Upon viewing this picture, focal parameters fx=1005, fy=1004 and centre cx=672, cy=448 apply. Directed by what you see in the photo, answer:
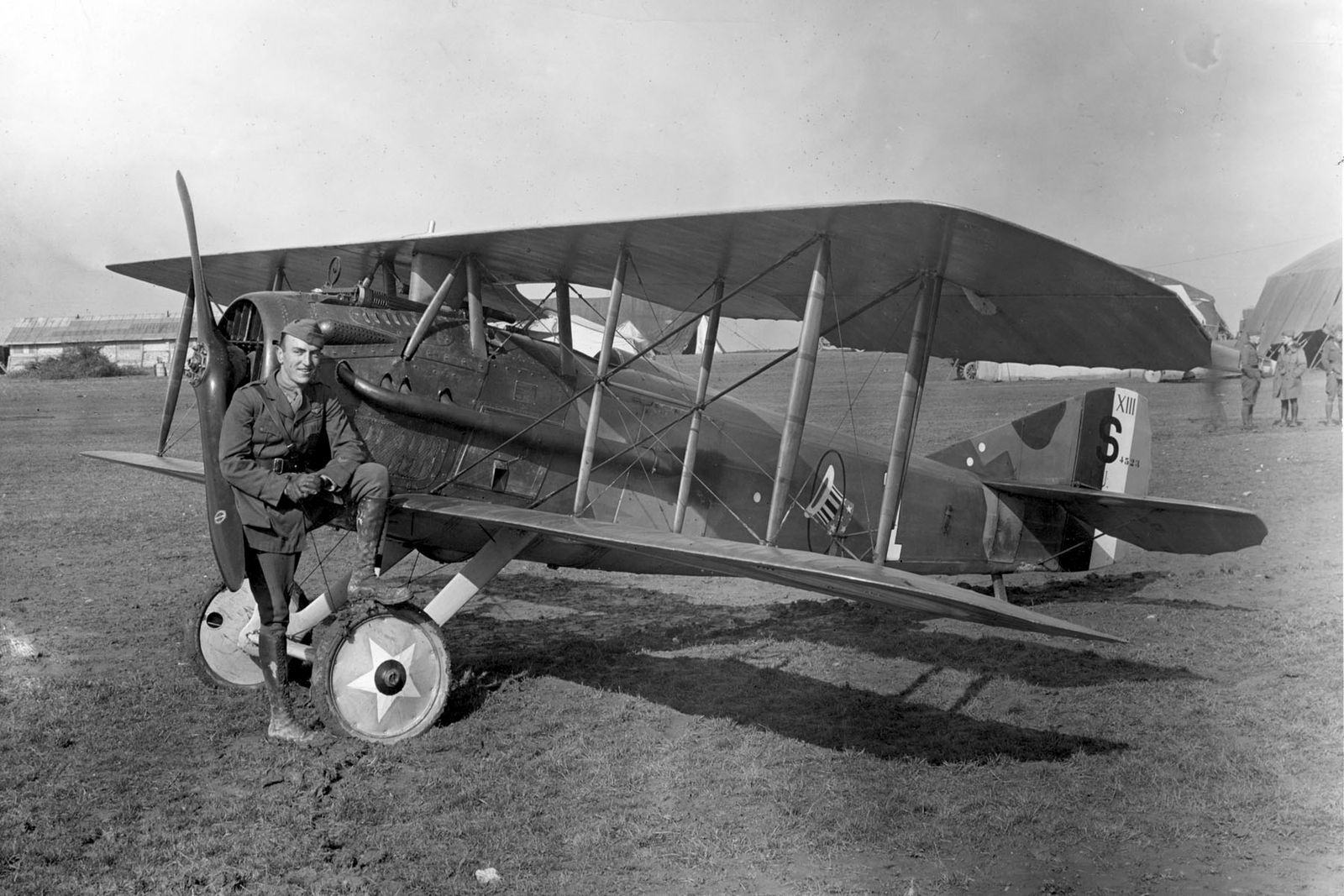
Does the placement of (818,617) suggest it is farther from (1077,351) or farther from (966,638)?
(1077,351)

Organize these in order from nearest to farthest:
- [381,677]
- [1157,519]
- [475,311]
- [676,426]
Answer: [381,677]
[475,311]
[676,426]
[1157,519]

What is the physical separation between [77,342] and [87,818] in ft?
151

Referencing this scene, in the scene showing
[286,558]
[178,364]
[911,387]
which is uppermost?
[911,387]

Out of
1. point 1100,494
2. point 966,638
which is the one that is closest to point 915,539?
point 966,638

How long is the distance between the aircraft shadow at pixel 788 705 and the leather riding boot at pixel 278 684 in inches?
29.7

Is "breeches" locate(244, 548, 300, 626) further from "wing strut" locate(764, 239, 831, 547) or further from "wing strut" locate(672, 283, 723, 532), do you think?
"wing strut" locate(672, 283, 723, 532)

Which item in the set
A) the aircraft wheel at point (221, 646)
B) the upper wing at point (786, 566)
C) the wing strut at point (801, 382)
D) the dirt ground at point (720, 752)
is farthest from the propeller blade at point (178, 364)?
the wing strut at point (801, 382)

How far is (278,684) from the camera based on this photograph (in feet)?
15.5

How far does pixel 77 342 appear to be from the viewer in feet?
141

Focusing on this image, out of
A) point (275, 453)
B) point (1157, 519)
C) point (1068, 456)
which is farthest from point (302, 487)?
point (1068, 456)

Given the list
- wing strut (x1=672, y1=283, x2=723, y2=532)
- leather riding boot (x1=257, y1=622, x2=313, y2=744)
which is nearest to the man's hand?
leather riding boot (x1=257, y1=622, x2=313, y2=744)

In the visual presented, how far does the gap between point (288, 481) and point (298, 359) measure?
56 centimetres

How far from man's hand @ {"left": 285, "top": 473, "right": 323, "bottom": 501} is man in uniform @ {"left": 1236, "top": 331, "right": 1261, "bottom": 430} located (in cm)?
1730

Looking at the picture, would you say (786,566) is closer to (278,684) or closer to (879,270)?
(879,270)
